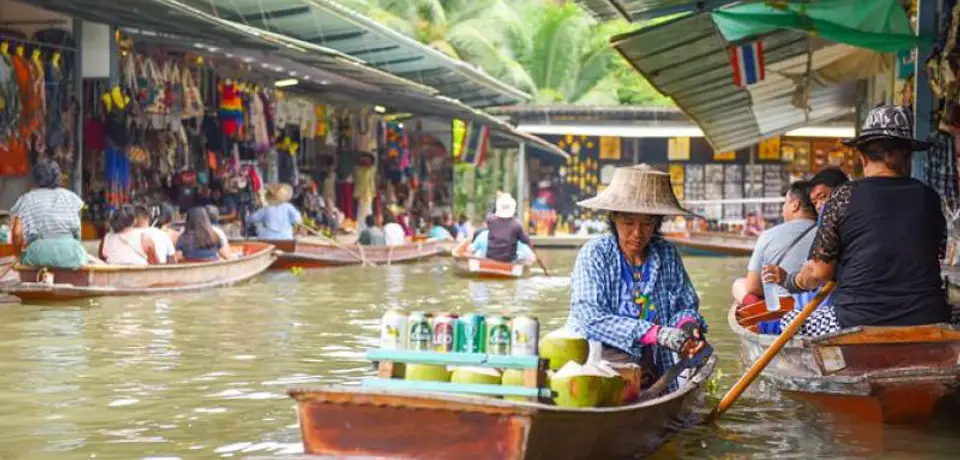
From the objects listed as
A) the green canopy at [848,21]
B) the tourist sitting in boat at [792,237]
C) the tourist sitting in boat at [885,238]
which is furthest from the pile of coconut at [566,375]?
the green canopy at [848,21]

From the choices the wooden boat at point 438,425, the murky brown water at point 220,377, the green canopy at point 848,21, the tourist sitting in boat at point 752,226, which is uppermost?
the green canopy at point 848,21

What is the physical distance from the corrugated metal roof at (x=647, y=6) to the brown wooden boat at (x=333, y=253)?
815 centimetres

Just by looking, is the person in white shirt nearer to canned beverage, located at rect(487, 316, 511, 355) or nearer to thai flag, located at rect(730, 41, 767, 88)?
thai flag, located at rect(730, 41, 767, 88)

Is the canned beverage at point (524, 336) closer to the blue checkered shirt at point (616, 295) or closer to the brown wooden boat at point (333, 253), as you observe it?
the blue checkered shirt at point (616, 295)

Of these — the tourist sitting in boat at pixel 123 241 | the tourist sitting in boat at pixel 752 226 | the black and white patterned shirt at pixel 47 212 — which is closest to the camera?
the black and white patterned shirt at pixel 47 212

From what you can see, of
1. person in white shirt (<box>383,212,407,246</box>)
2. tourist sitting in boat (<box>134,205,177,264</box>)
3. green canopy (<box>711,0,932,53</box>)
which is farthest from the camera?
person in white shirt (<box>383,212,407,246</box>)

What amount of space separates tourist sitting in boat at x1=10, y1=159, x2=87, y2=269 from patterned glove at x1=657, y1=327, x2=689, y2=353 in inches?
334

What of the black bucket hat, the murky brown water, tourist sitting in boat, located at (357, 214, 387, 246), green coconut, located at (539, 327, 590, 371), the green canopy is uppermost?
the green canopy

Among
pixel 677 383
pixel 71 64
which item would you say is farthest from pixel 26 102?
pixel 677 383

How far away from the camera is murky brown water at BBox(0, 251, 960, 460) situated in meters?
7.28

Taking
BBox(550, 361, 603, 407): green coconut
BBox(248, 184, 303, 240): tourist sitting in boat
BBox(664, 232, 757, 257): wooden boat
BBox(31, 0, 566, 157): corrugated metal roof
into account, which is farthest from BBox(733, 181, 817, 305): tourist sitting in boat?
BBox(664, 232, 757, 257): wooden boat

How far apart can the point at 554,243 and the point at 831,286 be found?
25324 millimetres

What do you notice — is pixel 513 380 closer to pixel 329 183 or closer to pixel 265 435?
pixel 265 435

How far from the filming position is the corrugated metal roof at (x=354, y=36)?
17.0 metres
